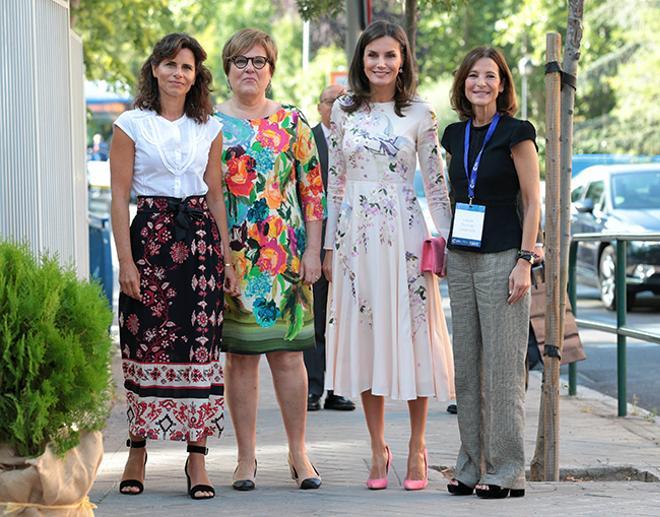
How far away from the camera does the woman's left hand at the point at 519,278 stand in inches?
243

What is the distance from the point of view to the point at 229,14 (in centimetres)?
6394

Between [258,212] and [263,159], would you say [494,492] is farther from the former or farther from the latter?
[263,159]

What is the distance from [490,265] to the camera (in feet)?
20.5

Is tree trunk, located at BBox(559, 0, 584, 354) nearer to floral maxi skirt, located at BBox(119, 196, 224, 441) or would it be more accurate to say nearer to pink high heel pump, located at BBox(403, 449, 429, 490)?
pink high heel pump, located at BBox(403, 449, 429, 490)

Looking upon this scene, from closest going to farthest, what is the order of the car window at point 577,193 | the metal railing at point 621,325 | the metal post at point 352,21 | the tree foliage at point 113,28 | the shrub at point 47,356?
the shrub at point 47,356 → the metal railing at point 621,325 → the metal post at point 352,21 → the tree foliage at point 113,28 → the car window at point 577,193

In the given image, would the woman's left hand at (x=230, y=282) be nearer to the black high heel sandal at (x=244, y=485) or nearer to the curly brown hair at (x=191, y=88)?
the curly brown hair at (x=191, y=88)

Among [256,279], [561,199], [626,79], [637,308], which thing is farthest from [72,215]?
[626,79]

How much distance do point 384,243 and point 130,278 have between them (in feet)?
3.80

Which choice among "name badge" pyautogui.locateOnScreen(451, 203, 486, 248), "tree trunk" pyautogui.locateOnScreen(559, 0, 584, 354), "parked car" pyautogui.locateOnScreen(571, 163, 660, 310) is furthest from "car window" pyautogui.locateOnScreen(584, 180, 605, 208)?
"name badge" pyautogui.locateOnScreen(451, 203, 486, 248)

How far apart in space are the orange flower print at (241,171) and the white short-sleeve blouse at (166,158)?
6.4 inches

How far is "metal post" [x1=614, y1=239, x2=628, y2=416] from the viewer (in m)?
9.50

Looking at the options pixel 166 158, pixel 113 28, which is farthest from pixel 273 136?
pixel 113 28

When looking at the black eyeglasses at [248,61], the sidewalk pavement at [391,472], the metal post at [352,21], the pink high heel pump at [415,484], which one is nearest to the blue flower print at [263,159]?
the black eyeglasses at [248,61]

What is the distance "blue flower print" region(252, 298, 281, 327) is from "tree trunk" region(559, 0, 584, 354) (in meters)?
1.41
